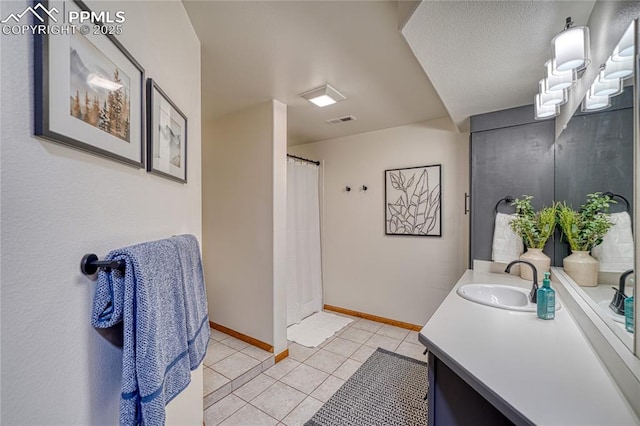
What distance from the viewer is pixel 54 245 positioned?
578 millimetres

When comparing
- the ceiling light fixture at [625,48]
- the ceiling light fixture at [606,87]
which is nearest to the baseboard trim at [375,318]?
the ceiling light fixture at [606,87]

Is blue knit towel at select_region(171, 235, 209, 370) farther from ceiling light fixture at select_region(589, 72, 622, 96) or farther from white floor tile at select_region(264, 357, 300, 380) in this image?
ceiling light fixture at select_region(589, 72, 622, 96)

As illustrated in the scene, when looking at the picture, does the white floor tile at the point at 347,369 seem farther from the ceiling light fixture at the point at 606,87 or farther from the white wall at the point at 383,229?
the ceiling light fixture at the point at 606,87

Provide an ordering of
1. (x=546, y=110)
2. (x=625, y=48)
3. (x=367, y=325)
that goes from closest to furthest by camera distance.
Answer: (x=625, y=48) → (x=546, y=110) → (x=367, y=325)

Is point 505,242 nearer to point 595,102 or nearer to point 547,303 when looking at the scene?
point 547,303

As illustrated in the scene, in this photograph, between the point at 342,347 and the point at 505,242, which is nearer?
the point at 505,242

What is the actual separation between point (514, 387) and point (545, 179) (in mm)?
1926

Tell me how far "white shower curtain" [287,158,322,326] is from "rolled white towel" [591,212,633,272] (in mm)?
2603

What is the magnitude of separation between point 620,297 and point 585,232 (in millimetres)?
717

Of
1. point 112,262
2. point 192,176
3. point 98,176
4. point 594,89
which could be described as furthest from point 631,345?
point 192,176

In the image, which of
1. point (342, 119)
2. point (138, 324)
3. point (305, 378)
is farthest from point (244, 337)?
point (342, 119)

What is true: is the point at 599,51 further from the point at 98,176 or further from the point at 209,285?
the point at 209,285

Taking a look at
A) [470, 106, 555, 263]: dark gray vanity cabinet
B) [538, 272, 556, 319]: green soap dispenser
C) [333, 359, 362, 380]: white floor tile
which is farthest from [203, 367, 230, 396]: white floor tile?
[470, 106, 555, 263]: dark gray vanity cabinet

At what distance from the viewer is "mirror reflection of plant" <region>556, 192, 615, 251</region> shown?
136 centimetres
